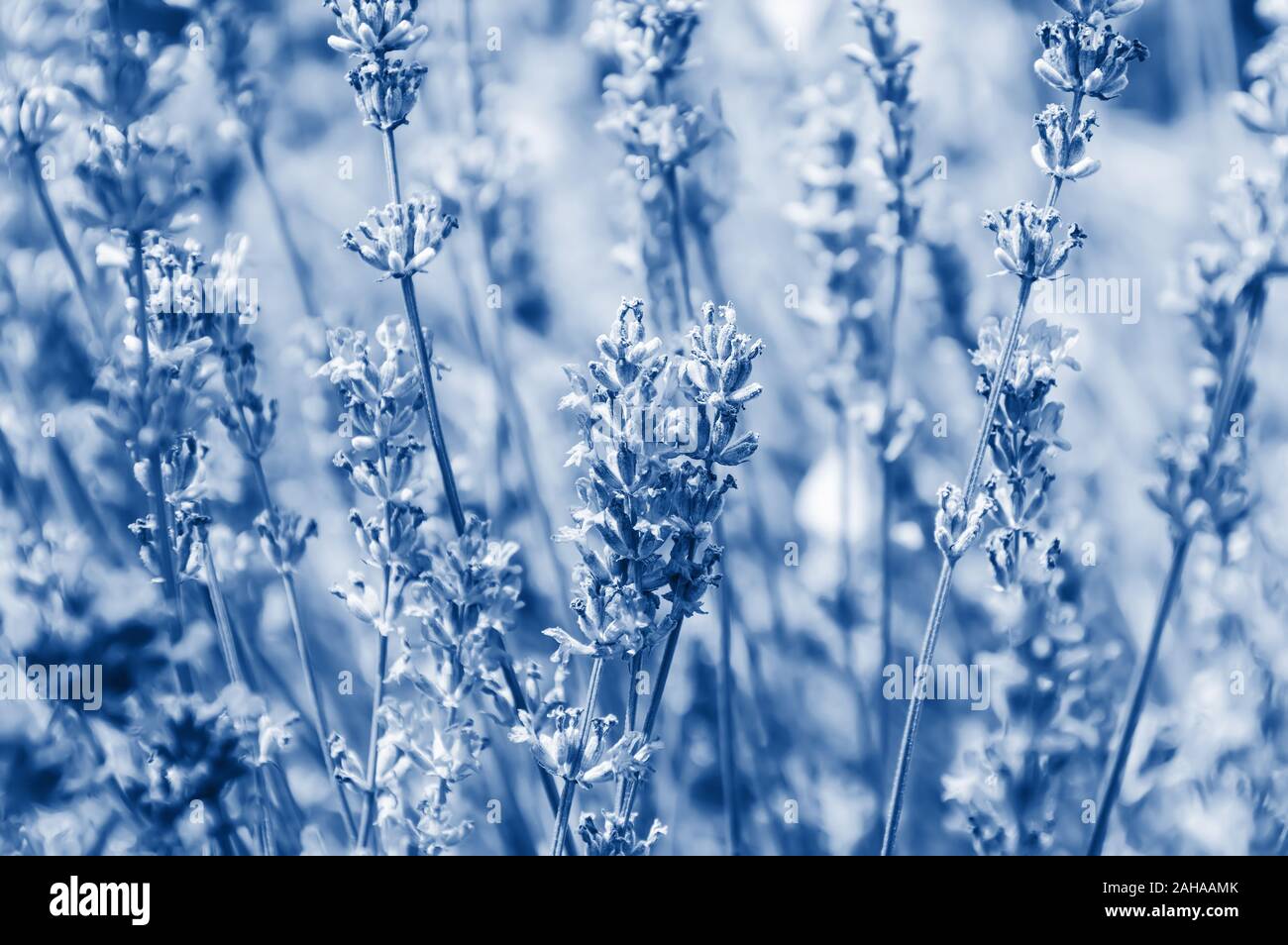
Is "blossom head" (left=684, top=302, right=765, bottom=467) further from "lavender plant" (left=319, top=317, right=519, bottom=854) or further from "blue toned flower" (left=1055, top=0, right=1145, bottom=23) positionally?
"blue toned flower" (left=1055, top=0, right=1145, bottom=23)

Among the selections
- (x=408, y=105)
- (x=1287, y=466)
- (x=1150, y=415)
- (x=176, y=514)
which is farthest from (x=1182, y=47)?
(x=176, y=514)

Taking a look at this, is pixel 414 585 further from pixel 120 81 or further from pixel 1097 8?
pixel 1097 8

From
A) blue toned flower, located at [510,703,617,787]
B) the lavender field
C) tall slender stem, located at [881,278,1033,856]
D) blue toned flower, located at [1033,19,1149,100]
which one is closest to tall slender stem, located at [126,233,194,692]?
the lavender field

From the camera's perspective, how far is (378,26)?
773 millimetres

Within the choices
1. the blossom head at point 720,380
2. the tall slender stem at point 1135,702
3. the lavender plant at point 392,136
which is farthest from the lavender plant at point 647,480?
the tall slender stem at point 1135,702

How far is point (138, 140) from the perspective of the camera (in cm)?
81

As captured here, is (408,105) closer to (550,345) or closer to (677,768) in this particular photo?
(677,768)

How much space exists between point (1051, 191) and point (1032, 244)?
4 centimetres

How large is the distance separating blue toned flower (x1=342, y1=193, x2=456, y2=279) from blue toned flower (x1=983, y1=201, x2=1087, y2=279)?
37cm

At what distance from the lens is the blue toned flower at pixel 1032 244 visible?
75cm

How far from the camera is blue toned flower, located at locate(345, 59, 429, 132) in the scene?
77 centimetres

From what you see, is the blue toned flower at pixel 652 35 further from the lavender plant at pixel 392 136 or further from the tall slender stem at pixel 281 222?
the tall slender stem at pixel 281 222

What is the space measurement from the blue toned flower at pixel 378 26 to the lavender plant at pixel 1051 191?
1.32 ft

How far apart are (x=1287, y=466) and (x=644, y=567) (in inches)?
30.3
